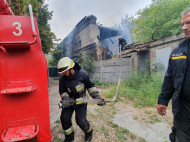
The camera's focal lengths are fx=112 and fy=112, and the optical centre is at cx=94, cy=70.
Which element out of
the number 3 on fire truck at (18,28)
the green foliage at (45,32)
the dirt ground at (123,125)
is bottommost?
the dirt ground at (123,125)

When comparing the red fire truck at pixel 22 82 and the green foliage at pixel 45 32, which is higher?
the green foliage at pixel 45 32

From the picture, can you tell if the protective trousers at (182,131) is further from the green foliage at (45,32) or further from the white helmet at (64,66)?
the green foliage at (45,32)

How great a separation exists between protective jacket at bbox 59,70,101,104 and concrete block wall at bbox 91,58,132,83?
588 cm

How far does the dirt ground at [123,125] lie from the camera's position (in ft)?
→ 7.74

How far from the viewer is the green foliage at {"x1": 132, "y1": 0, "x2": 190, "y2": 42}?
704cm

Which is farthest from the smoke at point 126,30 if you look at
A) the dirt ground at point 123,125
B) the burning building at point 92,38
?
the dirt ground at point 123,125

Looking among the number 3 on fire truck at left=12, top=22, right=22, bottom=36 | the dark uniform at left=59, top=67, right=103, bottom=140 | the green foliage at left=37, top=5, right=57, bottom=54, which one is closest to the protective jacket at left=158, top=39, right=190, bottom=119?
the dark uniform at left=59, top=67, right=103, bottom=140

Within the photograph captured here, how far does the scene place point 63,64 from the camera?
6.59ft

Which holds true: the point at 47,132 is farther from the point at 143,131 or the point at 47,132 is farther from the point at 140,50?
the point at 140,50

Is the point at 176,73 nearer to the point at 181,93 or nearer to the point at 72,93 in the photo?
the point at 181,93

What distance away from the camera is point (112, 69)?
8.43 metres

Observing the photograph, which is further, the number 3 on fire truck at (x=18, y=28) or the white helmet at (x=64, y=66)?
the white helmet at (x=64, y=66)

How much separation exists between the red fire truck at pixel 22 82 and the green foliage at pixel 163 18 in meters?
8.08

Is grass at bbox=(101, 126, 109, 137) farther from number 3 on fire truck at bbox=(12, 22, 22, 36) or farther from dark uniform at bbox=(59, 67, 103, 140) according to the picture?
number 3 on fire truck at bbox=(12, 22, 22, 36)
